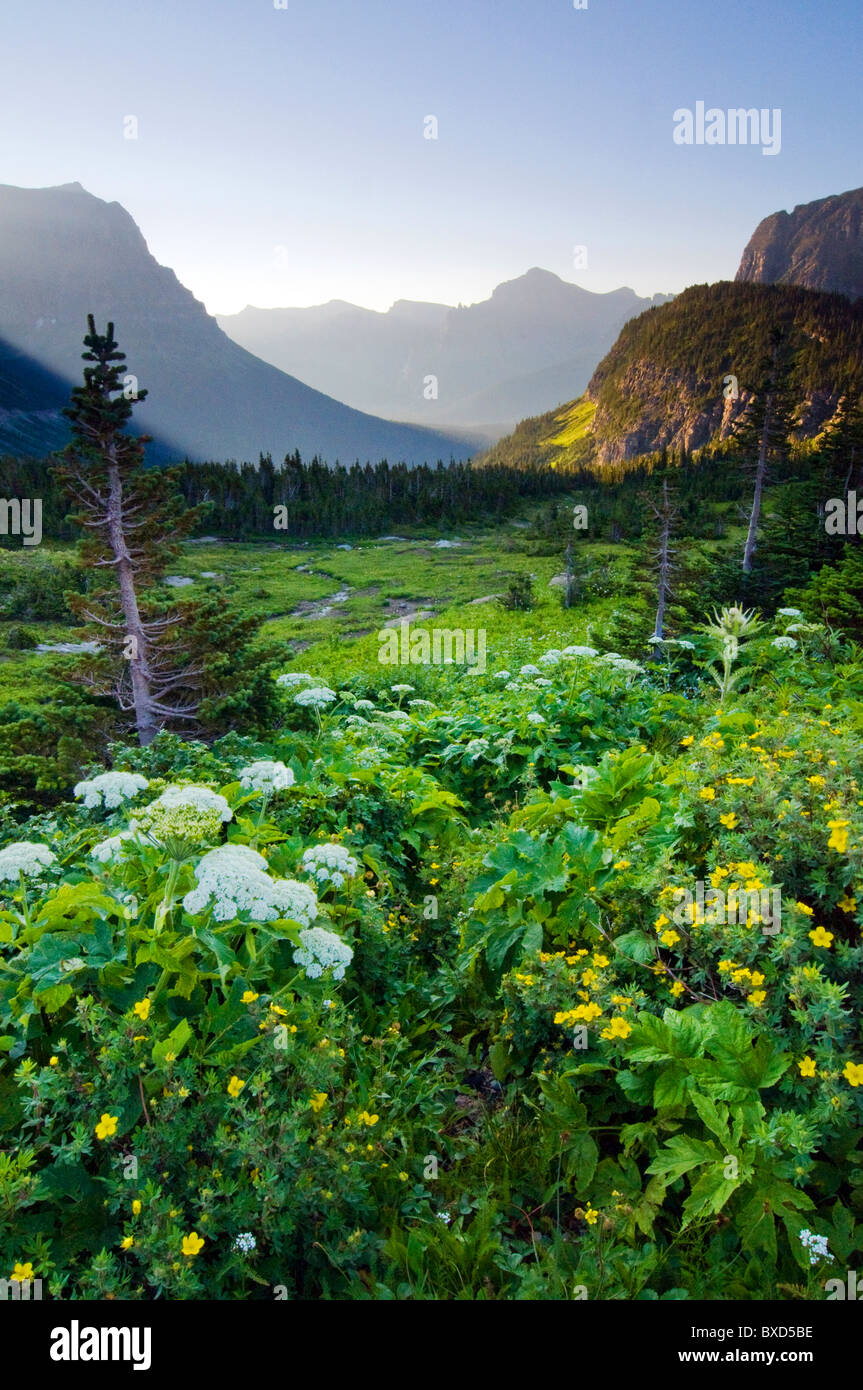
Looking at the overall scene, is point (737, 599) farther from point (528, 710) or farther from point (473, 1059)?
point (473, 1059)

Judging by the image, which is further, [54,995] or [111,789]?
[111,789]

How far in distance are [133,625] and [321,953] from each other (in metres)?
6.34

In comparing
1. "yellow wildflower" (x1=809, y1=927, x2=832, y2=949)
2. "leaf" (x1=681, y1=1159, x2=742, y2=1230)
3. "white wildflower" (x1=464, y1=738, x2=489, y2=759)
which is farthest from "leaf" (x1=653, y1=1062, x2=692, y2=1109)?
"white wildflower" (x1=464, y1=738, x2=489, y2=759)

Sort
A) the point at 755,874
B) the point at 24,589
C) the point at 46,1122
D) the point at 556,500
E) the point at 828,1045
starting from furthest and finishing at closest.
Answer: the point at 556,500 < the point at 24,589 < the point at 755,874 < the point at 828,1045 < the point at 46,1122

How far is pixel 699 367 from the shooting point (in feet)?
383

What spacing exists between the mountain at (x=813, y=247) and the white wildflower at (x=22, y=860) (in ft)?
627

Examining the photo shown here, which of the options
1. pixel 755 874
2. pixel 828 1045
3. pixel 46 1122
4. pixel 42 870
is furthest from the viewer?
pixel 42 870

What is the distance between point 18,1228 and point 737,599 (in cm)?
1649

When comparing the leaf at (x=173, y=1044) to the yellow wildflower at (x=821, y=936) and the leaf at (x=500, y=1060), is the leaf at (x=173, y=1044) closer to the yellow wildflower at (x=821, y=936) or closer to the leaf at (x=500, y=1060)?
the leaf at (x=500, y=1060)

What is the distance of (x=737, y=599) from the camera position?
15.8m

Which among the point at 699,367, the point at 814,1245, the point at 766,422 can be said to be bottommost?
the point at 814,1245

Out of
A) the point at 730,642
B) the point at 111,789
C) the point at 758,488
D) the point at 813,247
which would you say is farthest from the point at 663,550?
the point at 813,247

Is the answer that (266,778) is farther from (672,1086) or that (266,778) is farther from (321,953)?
(672,1086)
